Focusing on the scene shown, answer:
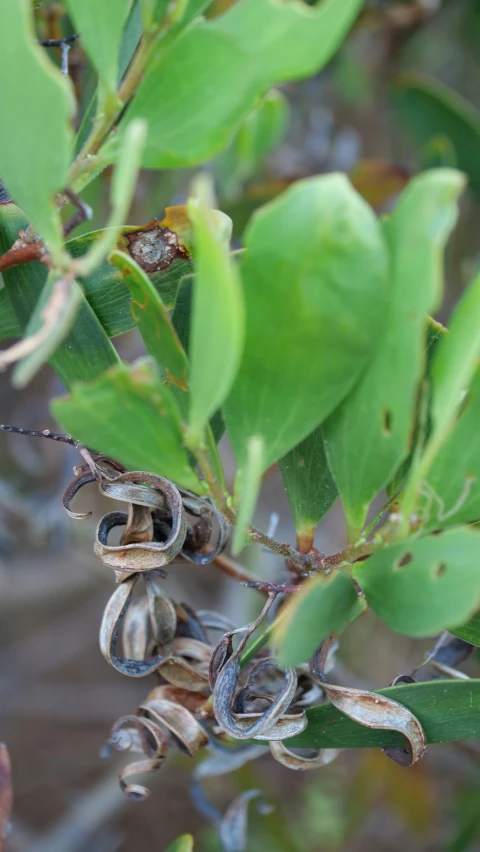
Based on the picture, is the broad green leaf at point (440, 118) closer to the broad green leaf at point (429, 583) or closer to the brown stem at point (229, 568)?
the brown stem at point (229, 568)

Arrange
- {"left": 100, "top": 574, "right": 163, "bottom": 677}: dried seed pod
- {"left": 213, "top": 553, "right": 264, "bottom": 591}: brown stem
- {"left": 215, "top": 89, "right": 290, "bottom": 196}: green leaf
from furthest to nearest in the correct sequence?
{"left": 215, "top": 89, "right": 290, "bottom": 196}: green leaf → {"left": 213, "top": 553, "right": 264, "bottom": 591}: brown stem → {"left": 100, "top": 574, "right": 163, "bottom": 677}: dried seed pod

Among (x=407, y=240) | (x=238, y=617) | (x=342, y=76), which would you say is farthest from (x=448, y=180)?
(x=342, y=76)

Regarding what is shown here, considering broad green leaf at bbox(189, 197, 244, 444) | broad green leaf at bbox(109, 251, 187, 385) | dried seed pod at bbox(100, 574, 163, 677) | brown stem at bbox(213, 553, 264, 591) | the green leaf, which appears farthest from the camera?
the green leaf

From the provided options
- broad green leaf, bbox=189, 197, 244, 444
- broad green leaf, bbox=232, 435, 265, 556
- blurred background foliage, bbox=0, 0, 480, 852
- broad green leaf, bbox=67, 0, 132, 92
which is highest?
broad green leaf, bbox=67, 0, 132, 92

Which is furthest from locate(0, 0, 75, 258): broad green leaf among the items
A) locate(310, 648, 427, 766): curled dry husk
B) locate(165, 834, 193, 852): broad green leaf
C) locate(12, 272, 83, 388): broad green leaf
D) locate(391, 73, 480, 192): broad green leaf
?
locate(391, 73, 480, 192): broad green leaf

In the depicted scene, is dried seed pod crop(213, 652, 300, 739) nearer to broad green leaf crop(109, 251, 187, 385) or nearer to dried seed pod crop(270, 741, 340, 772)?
dried seed pod crop(270, 741, 340, 772)

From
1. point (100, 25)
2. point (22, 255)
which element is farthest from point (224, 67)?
point (22, 255)
